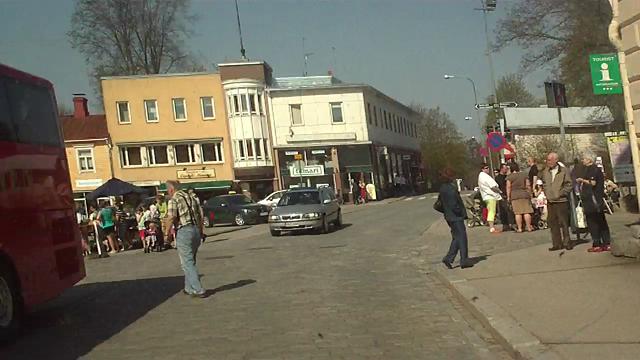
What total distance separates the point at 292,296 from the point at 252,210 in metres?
21.3

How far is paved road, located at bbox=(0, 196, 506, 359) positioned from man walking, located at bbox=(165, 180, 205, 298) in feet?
1.23

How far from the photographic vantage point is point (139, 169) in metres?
45.6

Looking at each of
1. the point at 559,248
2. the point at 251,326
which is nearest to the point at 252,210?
the point at 559,248

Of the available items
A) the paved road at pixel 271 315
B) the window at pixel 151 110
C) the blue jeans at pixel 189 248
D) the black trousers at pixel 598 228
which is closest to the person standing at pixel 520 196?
the paved road at pixel 271 315

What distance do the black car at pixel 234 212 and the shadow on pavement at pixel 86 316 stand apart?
58.2 ft

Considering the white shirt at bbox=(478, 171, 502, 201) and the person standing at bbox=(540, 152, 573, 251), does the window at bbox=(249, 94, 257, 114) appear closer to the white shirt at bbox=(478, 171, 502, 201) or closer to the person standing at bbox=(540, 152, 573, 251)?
the white shirt at bbox=(478, 171, 502, 201)

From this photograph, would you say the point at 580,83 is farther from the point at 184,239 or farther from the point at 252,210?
the point at 184,239

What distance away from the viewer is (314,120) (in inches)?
1849

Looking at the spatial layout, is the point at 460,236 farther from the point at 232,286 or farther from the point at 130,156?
the point at 130,156

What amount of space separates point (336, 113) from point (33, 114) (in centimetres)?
3965

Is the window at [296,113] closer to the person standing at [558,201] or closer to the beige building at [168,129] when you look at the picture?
the beige building at [168,129]

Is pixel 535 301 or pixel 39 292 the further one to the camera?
pixel 39 292

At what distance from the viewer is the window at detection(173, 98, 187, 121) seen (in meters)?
45.8

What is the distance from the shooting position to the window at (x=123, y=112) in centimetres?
4581
